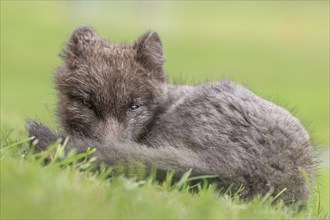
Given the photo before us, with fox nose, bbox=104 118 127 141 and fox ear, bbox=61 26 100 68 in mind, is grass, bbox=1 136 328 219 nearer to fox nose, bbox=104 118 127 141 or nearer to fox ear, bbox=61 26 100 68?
fox nose, bbox=104 118 127 141

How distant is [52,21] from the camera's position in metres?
37.3

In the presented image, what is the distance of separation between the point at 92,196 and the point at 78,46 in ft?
9.66

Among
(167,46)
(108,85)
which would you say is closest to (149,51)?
→ (108,85)

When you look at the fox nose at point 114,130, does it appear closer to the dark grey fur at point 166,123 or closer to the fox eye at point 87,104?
the dark grey fur at point 166,123

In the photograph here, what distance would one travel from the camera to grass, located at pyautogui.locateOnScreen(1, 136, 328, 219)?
4152mm

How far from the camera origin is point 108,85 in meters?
6.79

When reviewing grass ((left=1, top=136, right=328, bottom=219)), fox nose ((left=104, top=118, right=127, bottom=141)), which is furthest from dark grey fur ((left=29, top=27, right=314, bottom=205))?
grass ((left=1, top=136, right=328, bottom=219))

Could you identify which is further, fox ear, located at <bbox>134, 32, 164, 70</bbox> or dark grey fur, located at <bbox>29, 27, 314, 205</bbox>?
fox ear, located at <bbox>134, 32, 164, 70</bbox>

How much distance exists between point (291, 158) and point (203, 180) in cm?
85

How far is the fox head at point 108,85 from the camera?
6766 mm

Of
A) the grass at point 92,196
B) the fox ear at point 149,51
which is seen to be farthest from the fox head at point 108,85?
the grass at point 92,196

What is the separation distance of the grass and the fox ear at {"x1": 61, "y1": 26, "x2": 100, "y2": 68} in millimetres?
1562

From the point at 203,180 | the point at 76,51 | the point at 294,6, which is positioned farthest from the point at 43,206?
the point at 294,6

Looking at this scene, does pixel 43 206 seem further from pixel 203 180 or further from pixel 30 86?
pixel 30 86
